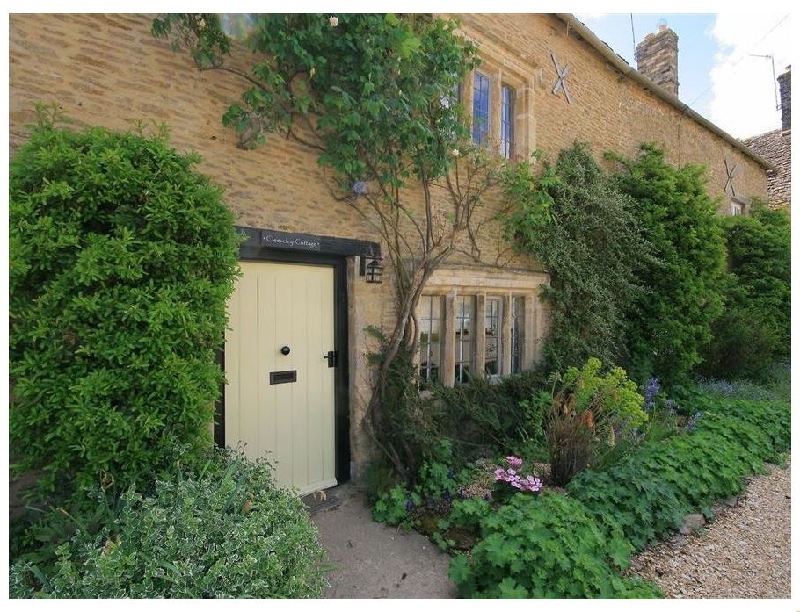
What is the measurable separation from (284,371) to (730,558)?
3934mm

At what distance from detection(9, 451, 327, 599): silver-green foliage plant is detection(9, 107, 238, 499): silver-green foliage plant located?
0.96 feet

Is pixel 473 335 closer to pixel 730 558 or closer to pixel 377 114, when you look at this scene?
pixel 377 114


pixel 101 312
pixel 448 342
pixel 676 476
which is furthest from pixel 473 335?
pixel 101 312

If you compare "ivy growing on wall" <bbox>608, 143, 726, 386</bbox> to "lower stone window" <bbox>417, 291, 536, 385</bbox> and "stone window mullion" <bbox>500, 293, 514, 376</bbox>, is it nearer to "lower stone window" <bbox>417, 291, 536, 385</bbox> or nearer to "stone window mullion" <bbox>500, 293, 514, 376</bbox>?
"lower stone window" <bbox>417, 291, 536, 385</bbox>

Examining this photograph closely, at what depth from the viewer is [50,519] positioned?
268 cm

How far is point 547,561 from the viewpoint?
2758mm

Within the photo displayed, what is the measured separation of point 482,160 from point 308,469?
396 centimetres

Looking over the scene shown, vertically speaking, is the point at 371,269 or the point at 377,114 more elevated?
the point at 377,114

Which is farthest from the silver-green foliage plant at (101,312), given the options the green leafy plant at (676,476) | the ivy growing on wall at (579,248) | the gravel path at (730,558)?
the ivy growing on wall at (579,248)

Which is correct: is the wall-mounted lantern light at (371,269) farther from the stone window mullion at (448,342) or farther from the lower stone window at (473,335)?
the stone window mullion at (448,342)

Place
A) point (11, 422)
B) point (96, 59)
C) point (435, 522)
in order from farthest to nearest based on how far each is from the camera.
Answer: point (435, 522) < point (96, 59) < point (11, 422)

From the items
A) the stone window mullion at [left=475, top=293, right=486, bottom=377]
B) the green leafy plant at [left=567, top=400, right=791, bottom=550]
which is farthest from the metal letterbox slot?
the green leafy plant at [left=567, top=400, right=791, bottom=550]

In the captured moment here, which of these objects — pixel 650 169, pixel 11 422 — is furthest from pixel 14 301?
pixel 650 169
